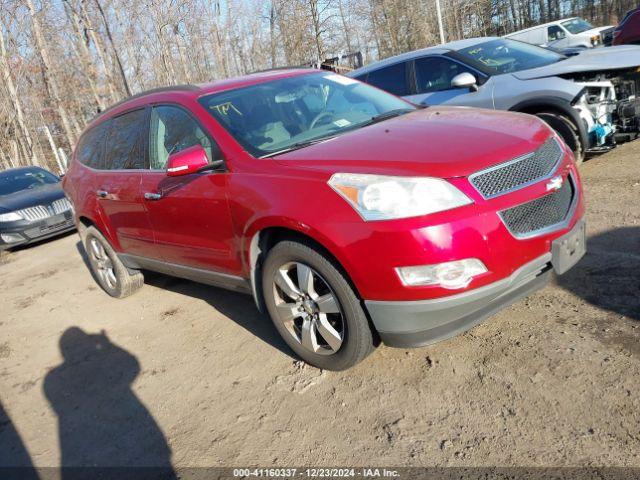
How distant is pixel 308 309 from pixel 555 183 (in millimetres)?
1532

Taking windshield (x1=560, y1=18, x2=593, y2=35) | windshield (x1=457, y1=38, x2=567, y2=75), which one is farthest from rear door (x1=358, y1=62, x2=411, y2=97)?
windshield (x1=560, y1=18, x2=593, y2=35)

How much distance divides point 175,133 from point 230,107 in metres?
0.54

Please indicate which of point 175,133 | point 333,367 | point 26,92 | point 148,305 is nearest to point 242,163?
point 175,133

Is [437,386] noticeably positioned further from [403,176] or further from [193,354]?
[193,354]

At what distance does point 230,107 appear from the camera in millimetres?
3553

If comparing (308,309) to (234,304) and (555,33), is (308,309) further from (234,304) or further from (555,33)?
(555,33)

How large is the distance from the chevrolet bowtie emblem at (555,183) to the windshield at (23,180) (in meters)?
10.4

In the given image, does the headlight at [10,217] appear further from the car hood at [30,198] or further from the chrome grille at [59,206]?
the chrome grille at [59,206]

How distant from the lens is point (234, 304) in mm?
4469

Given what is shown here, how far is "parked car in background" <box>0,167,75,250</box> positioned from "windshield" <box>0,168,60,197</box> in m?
0.05

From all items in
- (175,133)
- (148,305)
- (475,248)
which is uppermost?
(175,133)

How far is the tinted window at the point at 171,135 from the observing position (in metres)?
3.52

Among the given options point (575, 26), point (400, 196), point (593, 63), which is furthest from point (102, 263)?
point (575, 26)

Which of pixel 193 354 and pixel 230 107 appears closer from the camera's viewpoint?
pixel 230 107
